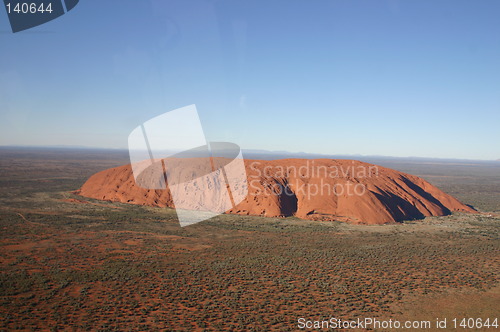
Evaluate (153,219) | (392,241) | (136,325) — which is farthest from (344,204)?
(136,325)

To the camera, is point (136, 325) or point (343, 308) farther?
point (343, 308)

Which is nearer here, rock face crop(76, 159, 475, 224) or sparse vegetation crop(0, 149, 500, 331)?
sparse vegetation crop(0, 149, 500, 331)

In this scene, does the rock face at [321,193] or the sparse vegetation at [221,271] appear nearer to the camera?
the sparse vegetation at [221,271]

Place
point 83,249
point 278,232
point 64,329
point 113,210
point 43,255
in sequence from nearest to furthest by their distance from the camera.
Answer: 1. point 64,329
2. point 43,255
3. point 83,249
4. point 278,232
5. point 113,210

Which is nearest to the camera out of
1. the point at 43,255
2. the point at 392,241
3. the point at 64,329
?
the point at 64,329

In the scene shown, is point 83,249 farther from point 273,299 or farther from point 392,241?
point 392,241

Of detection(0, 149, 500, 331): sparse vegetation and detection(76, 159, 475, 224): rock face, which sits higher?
detection(76, 159, 475, 224): rock face

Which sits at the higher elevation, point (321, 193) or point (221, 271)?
point (321, 193)

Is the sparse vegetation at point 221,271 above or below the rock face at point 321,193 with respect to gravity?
below
